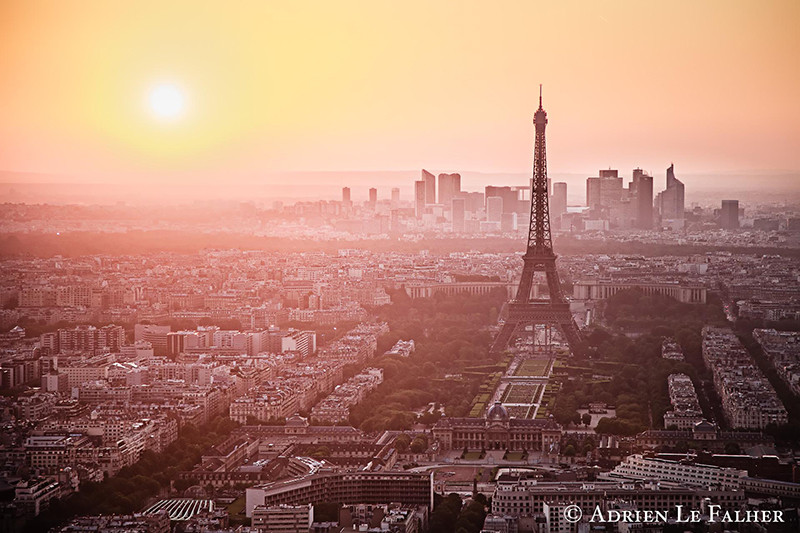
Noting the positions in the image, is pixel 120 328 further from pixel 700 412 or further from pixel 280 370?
pixel 700 412

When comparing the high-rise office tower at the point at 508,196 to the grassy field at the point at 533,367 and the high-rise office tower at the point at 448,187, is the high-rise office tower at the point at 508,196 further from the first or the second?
the grassy field at the point at 533,367

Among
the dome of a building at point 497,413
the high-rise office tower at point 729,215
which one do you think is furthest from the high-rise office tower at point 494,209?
the dome of a building at point 497,413

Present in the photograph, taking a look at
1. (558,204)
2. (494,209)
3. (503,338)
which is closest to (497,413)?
(503,338)

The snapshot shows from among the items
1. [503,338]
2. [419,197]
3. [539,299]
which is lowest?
[503,338]

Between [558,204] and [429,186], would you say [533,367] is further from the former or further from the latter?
[558,204]

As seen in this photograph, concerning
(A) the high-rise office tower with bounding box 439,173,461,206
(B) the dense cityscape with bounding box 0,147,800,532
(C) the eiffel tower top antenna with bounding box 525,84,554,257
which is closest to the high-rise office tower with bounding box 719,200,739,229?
(B) the dense cityscape with bounding box 0,147,800,532
